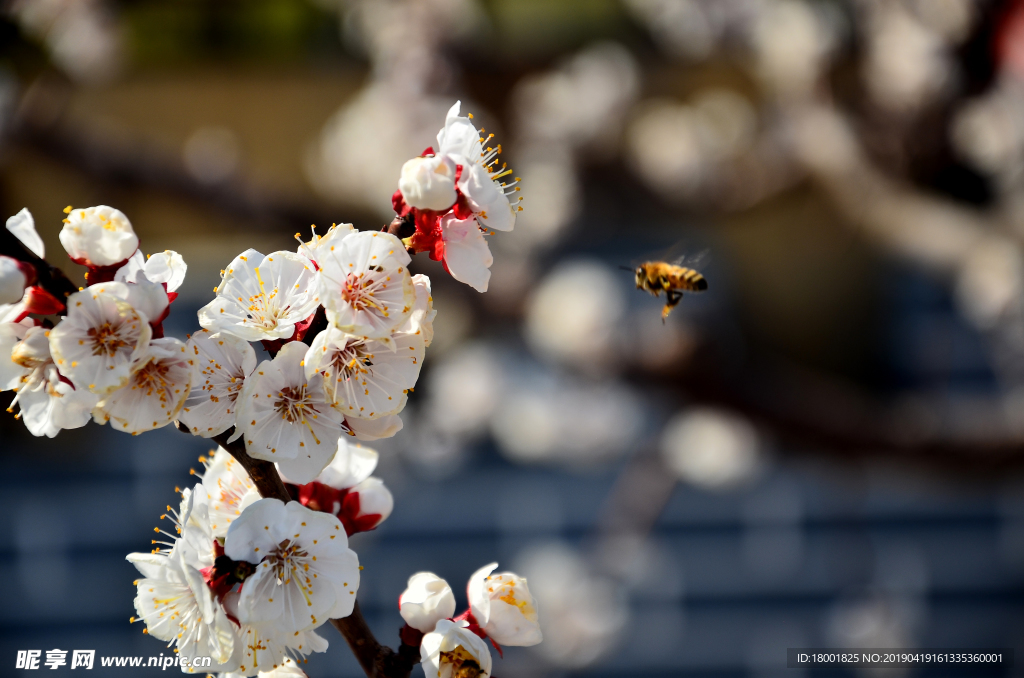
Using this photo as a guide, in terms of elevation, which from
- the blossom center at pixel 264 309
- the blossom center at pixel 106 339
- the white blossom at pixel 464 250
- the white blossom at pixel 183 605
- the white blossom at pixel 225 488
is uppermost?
the white blossom at pixel 464 250

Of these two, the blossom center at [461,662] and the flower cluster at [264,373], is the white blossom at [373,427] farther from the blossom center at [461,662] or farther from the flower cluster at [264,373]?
the blossom center at [461,662]

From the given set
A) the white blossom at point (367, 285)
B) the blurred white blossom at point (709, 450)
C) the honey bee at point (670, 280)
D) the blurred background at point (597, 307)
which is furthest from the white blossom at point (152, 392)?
the blurred white blossom at point (709, 450)

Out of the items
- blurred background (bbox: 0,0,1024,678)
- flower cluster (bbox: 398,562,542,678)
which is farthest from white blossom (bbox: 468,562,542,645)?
blurred background (bbox: 0,0,1024,678)

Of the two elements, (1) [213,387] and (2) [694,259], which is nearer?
(1) [213,387]

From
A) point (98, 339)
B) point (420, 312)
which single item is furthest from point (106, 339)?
point (420, 312)

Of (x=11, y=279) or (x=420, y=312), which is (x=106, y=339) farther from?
(x=420, y=312)

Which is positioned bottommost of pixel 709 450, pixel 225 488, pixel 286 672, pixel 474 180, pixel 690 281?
pixel 286 672

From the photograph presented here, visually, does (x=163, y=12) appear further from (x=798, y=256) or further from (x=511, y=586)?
(x=511, y=586)
